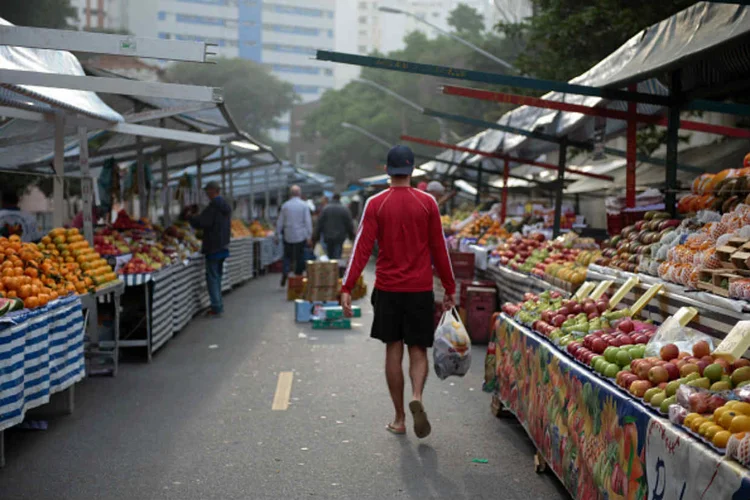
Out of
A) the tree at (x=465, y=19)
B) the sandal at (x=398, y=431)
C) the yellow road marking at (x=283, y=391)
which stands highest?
the tree at (x=465, y=19)

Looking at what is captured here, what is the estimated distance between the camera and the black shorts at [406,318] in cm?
702

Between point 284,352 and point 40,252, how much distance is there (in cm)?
369

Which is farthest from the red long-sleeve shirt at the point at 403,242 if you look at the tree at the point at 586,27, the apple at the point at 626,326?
the tree at the point at 586,27

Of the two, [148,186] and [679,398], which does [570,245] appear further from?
[679,398]

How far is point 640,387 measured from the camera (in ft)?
14.3

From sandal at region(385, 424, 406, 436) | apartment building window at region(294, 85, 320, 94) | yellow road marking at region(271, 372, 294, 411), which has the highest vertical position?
apartment building window at region(294, 85, 320, 94)

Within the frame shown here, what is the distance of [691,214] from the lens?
907 cm

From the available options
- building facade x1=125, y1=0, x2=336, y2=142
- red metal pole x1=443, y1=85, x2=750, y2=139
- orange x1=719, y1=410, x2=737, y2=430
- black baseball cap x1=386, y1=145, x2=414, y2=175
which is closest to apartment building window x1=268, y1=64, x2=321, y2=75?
building facade x1=125, y1=0, x2=336, y2=142

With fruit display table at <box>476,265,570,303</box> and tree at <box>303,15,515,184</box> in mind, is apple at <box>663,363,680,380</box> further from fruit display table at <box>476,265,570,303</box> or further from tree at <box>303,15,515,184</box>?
tree at <box>303,15,515,184</box>

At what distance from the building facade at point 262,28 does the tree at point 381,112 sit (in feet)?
136

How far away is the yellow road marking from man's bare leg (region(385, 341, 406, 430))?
1.33m

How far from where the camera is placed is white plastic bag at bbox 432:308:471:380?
698 centimetres

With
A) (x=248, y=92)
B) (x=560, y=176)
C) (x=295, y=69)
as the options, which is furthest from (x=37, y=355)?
(x=295, y=69)

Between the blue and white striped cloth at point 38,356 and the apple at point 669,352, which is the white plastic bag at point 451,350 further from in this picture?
the blue and white striped cloth at point 38,356
